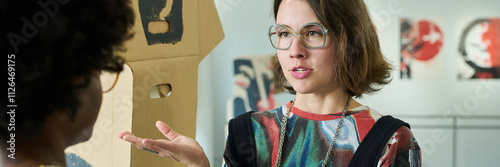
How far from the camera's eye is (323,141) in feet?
3.53

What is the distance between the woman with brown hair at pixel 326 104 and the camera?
40.5 inches

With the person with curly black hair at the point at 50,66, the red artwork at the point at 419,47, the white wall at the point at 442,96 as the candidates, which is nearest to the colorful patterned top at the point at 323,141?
the person with curly black hair at the point at 50,66

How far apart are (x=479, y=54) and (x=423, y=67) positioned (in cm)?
36

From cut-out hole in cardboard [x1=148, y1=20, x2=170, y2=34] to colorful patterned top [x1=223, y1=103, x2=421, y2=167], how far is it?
316 mm

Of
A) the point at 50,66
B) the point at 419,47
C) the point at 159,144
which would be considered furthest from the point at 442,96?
the point at 50,66

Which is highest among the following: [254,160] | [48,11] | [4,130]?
[48,11]

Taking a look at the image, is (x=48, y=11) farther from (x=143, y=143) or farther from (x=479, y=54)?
(x=479, y=54)

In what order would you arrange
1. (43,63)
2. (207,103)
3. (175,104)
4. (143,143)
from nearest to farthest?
(43,63)
(143,143)
(175,104)
(207,103)

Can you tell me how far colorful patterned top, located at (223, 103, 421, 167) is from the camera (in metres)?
1.02

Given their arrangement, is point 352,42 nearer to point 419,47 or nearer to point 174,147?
point 174,147

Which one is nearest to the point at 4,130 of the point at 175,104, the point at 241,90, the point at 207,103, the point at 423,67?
the point at 175,104

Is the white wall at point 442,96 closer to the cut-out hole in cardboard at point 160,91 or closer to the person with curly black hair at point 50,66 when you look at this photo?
the cut-out hole in cardboard at point 160,91

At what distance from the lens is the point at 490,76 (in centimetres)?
296

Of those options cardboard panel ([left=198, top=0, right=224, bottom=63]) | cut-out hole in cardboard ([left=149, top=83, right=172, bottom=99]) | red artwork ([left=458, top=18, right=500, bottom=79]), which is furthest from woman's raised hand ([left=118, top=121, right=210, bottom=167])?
red artwork ([left=458, top=18, right=500, bottom=79])
